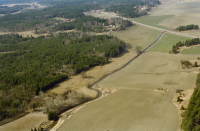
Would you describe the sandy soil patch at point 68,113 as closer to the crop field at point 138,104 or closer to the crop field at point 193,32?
the crop field at point 138,104

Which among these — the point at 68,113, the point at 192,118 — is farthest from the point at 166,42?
the point at 68,113

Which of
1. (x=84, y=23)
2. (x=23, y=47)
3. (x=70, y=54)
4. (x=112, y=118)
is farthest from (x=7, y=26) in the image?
(x=112, y=118)

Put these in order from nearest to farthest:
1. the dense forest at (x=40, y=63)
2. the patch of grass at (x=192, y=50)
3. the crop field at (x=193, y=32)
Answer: the dense forest at (x=40, y=63) → the patch of grass at (x=192, y=50) → the crop field at (x=193, y=32)

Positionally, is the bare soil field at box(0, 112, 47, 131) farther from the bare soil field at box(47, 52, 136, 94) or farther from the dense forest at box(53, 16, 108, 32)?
the dense forest at box(53, 16, 108, 32)

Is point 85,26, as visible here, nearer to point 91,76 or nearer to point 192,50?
point 192,50

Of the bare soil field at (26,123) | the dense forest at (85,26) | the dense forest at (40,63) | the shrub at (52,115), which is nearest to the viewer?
the bare soil field at (26,123)

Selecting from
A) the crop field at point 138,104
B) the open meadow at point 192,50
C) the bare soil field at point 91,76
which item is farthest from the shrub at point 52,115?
the open meadow at point 192,50

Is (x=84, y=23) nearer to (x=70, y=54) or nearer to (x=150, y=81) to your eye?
(x=70, y=54)

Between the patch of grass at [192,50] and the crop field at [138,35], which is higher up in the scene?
the crop field at [138,35]
